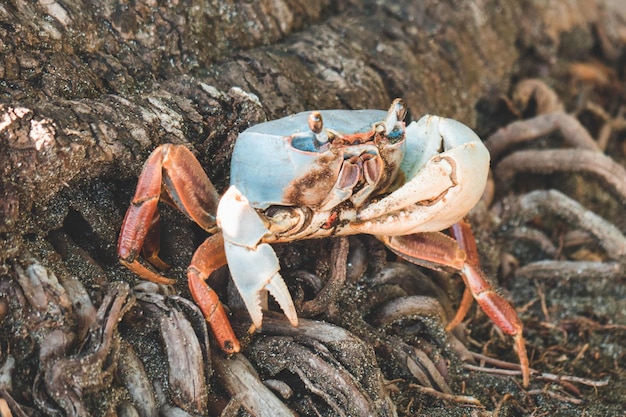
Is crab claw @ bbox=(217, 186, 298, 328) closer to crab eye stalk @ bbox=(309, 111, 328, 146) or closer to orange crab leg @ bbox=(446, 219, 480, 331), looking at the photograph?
crab eye stalk @ bbox=(309, 111, 328, 146)

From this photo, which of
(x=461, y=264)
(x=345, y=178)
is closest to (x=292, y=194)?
(x=345, y=178)

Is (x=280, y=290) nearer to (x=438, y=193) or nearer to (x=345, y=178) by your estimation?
(x=345, y=178)

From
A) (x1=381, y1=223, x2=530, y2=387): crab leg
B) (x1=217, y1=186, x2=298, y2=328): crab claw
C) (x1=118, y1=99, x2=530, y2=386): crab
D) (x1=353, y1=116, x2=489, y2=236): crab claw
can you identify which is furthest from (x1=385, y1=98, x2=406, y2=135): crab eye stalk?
(x1=217, y1=186, x2=298, y2=328): crab claw

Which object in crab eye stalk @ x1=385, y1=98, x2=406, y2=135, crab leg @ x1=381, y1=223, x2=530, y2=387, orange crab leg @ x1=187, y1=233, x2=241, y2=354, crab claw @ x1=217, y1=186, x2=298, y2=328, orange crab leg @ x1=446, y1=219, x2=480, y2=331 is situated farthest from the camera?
orange crab leg @ x1=446, y1=219, x2=480, y2=331

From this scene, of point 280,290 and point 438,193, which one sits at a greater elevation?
point 280,290

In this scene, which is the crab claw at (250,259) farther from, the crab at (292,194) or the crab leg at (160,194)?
the crab leg at (160,194)

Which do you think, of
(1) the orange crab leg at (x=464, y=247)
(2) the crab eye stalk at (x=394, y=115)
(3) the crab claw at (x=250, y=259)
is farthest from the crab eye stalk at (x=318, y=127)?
(1) the orange crab leg at (x=464, y=247)

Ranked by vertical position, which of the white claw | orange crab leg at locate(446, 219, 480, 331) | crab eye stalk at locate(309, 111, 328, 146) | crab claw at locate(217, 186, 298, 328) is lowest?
orange crab leg at locate(446, 219, 480, 331)
